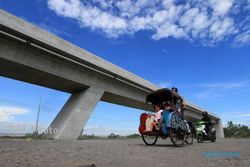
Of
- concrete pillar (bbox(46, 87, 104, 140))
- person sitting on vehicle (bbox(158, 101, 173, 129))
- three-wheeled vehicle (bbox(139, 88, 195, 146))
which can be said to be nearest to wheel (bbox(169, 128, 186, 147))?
three-wheeled vehicle (bbox(139, 88, 195, 146))

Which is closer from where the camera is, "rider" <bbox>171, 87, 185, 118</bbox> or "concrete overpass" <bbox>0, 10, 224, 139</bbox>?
"rider" <bbox>171, 87, 185, 118</bbox>

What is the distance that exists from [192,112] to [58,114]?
82.4 feet

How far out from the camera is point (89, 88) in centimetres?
1961

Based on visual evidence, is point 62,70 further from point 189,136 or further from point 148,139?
point 189,136

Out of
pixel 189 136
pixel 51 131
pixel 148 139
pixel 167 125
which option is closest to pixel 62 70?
pixel 51 131

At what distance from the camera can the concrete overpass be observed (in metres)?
14.5

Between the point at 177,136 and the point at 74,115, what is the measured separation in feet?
30.5

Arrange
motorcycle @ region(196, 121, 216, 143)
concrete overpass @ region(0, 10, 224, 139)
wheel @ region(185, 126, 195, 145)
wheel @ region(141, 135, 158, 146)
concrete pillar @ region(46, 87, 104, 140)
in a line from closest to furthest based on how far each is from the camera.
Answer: wheel @ region(141, 135, 158, 146)
wheel @ region(185, 126, 195, 145)
concrete overpass @ region(0, 10, 224, 139)
motorcycle @ region(196, 121, 216, 143)
concrete pillar @ region(46, 87, 104, 140)

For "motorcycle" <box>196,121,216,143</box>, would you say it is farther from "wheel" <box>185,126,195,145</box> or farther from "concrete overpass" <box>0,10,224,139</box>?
"concrete overpass" <box>0,10,224,139</box>

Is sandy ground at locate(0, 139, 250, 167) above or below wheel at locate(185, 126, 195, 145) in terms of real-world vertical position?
below

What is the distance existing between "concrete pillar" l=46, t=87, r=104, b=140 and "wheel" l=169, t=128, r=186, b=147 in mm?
8623

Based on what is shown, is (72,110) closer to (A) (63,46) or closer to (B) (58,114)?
(B) (58,114)

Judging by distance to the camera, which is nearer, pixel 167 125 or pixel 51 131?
pixel 167 125

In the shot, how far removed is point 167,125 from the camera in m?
9.85
